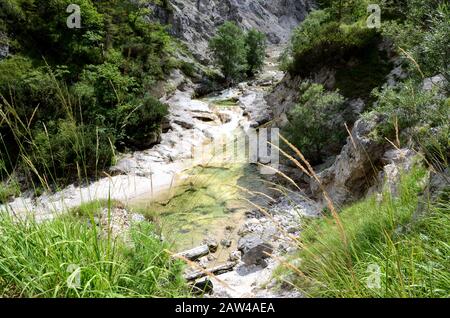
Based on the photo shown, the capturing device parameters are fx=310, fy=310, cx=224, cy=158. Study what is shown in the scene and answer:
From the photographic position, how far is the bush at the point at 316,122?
12547mm

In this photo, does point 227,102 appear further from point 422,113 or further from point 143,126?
point 422,113

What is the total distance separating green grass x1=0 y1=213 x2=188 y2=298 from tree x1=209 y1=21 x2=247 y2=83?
32617 millimetres

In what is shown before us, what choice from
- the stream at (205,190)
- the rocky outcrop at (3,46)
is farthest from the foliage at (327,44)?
the rocky outcrop at (3,46)

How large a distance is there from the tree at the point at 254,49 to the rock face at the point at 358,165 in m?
30.0

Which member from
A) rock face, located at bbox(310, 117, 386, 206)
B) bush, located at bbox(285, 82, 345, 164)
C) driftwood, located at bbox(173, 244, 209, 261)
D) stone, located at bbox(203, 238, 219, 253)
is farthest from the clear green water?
rock face, located at bbox(310, 117, 386, 206)

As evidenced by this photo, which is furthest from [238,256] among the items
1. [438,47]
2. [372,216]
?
[438,47]

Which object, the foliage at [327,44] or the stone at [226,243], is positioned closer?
the stone at [226,243]

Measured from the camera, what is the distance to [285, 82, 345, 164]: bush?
1255 cm

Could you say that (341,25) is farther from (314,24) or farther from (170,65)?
(170,65)

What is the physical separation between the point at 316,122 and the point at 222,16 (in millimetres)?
48897

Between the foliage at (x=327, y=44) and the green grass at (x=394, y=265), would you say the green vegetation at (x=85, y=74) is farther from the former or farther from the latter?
the green grass at (x=394, y=265)

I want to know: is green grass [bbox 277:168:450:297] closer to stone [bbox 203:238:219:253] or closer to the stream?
the stream

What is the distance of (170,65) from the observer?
88.1 feet

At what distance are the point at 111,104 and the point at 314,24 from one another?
13.5 meters
